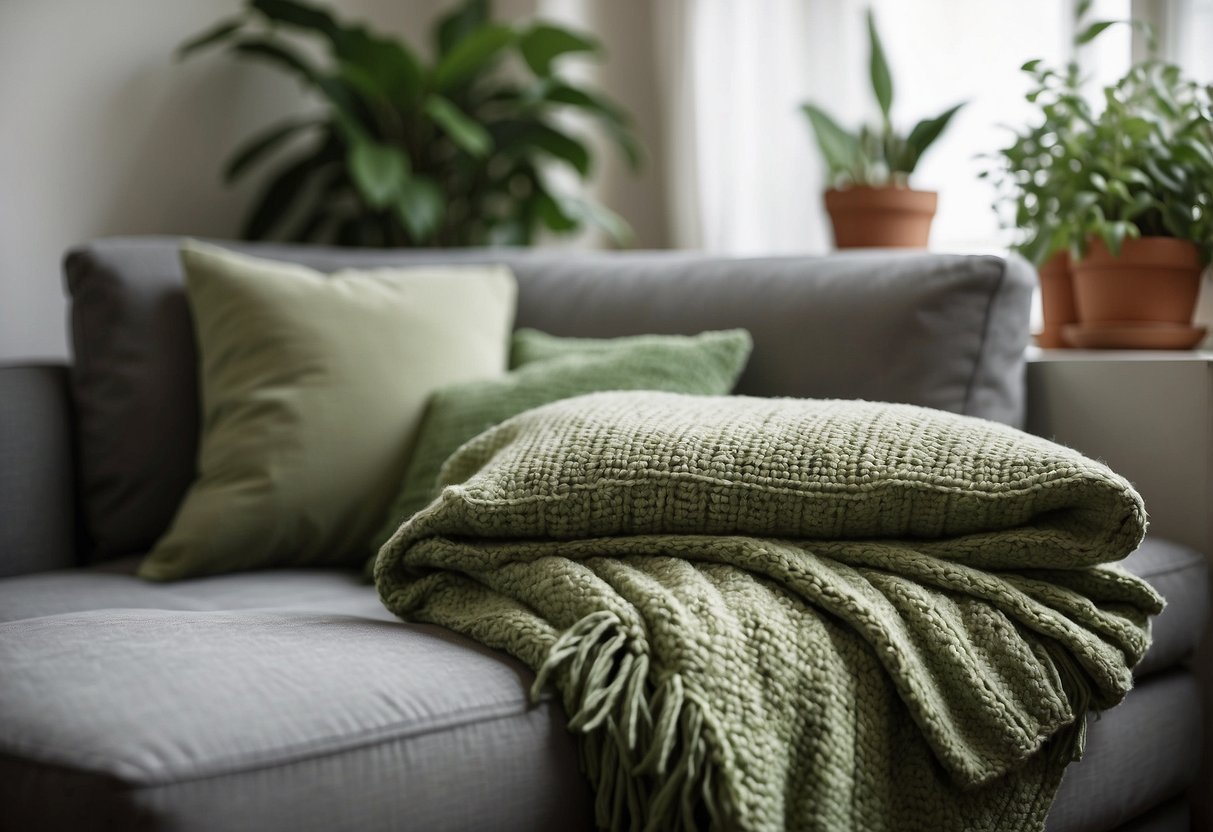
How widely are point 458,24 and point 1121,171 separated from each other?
1.47 metres

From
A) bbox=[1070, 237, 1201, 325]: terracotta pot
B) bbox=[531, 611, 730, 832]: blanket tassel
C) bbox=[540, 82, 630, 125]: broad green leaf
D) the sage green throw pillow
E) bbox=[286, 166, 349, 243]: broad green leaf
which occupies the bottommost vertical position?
bbox=[531, 611, 730, 832]: blanket tassel

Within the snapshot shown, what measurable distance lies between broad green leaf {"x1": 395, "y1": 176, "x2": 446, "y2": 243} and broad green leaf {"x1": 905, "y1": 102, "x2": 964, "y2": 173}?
90 cm

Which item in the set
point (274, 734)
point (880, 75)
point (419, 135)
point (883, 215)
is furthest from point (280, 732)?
point (419, 135)

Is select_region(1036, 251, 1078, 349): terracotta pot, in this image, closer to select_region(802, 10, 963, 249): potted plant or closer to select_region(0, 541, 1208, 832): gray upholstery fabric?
select_region(802, 10, 963, 249): potted plant

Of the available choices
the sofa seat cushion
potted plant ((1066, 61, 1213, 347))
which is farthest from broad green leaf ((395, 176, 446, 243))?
the sofa seat cushion

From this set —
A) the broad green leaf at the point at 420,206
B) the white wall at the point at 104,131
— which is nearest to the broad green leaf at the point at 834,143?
the broad green leaf at the point at 420,206

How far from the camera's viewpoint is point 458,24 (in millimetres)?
2398

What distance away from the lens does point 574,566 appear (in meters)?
0.87

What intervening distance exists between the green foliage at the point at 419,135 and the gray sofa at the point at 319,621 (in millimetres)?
571

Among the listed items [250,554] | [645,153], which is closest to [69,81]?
[645,153]

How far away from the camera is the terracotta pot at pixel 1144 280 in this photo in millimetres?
1406

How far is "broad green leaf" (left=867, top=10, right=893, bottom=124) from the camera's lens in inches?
69.5

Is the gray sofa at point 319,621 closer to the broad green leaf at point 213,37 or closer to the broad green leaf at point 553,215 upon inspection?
the broad green leaf at point 553,215

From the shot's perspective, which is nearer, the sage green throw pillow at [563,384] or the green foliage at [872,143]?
the sage green throw pillow at [563,384]
